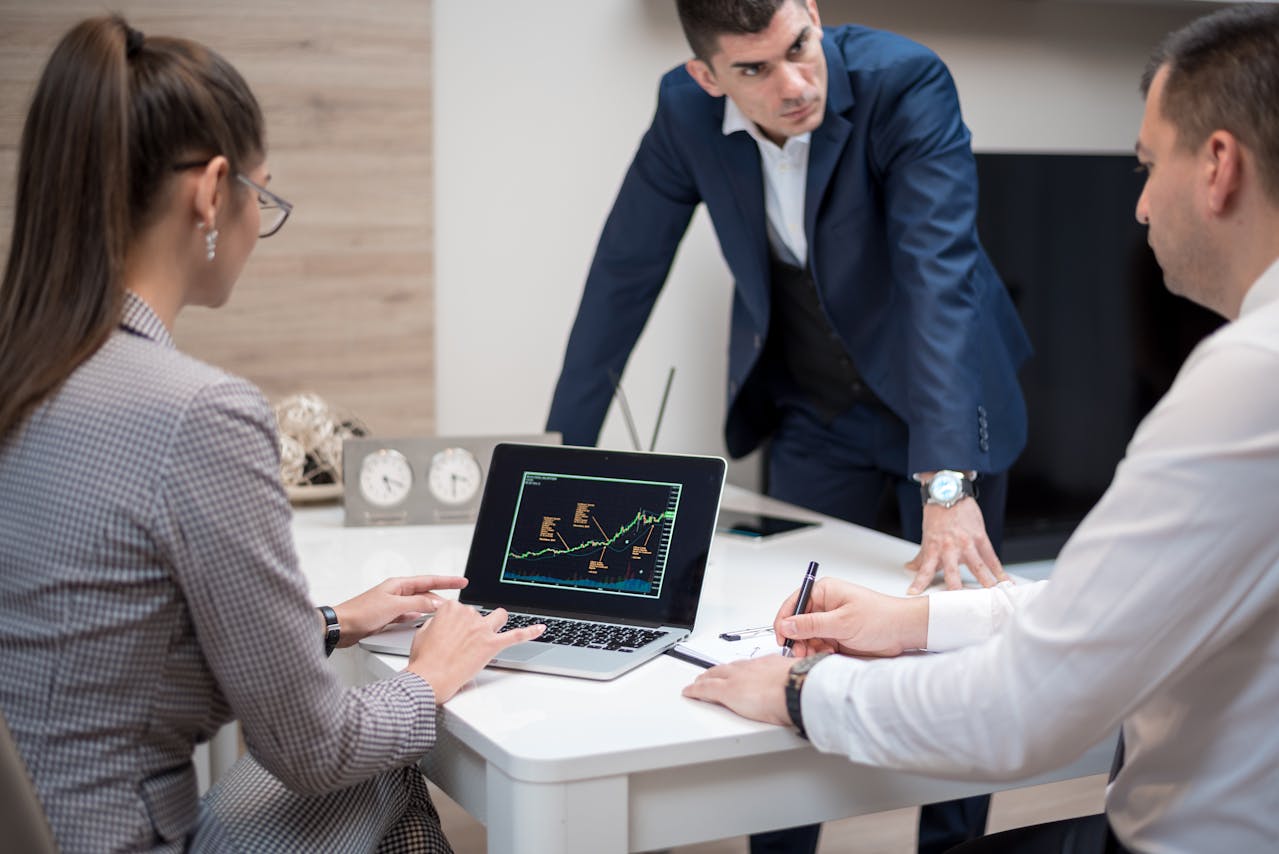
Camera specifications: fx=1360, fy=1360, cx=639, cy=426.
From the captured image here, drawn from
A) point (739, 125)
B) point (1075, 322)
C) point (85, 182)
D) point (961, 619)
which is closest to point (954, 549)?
point (961, 619)

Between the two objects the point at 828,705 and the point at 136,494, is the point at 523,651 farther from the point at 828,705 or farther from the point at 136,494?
the point at 136,494

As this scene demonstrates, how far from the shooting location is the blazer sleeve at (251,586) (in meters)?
1.04

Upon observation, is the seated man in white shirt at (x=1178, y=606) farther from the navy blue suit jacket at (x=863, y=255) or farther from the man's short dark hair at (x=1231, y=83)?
the navy blue suit jacket at (x=863, y=255)

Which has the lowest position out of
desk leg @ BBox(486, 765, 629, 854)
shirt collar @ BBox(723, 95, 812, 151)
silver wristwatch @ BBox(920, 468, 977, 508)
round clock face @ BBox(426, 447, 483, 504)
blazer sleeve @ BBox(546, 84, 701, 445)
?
desk leg @ BBox(486, 765, 629, 854)

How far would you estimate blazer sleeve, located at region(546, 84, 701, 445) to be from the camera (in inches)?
94.8

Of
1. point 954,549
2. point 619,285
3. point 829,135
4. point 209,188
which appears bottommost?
point 954,549

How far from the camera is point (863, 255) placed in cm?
221

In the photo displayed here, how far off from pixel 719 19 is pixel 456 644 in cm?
112

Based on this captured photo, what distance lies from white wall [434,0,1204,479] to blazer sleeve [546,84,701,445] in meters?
0.42

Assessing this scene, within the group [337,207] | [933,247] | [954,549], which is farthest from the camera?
[337,207]

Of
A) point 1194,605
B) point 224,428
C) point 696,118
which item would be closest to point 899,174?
point 696,118

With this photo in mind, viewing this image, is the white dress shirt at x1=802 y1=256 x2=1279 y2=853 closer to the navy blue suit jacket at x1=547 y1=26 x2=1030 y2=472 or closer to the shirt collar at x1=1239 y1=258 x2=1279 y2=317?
the shirt collar at x1=1239 y1=258 x2=1279 y2=317

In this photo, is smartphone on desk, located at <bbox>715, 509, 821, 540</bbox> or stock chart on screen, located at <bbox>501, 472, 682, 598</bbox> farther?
smartphone on desk, located at <bbox>715, 509, 821, 540</bbox>

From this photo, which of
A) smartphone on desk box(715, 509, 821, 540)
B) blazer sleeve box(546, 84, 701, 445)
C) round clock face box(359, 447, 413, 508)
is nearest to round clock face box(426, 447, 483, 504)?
round clock face box(359, 447, 413, 508)
